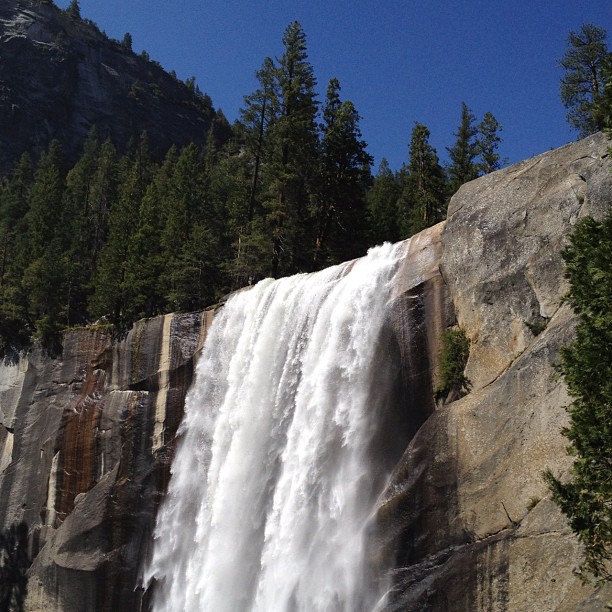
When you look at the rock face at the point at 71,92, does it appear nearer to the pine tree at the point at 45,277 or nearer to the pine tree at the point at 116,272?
the pine tree at the point at 45,277

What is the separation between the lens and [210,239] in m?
36.9

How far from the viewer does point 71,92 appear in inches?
4067

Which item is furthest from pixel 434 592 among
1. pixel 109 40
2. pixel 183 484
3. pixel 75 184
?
pixel 109 40

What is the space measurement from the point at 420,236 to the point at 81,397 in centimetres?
1820

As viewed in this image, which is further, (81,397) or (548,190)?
(81,397)

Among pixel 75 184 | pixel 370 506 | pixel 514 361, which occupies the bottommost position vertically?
pixel 370 506

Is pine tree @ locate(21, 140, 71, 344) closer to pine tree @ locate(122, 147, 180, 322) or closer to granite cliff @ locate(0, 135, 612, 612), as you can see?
pine tree @ locate(122, 147, 180, 322)

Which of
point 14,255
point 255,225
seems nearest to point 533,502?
point 255,225

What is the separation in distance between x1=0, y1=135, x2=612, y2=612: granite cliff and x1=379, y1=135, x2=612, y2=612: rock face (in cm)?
3

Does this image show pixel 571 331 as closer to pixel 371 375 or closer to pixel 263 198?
pixel 371 375

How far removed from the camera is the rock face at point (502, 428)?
1432 cm

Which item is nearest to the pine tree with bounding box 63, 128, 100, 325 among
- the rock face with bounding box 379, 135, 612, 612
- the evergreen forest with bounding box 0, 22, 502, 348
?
the evergreen forest with bounding box 0, 22, 502, 348

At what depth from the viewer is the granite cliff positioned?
14.7 m

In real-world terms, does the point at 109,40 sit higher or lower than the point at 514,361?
higher
